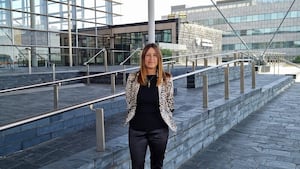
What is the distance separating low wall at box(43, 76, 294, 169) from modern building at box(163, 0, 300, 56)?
45679mm

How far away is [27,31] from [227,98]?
42.4 feet

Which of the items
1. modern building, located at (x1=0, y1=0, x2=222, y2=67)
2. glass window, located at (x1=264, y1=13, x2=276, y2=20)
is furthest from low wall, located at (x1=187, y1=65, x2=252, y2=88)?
glass window, located at (x1=264, y1=13, x2=276, y2=20)

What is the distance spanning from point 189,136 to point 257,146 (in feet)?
4.21

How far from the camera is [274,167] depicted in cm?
412

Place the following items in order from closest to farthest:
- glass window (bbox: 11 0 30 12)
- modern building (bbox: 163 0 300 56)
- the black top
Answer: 1. the black top
2. glass window (bbox: 11 0 30 12)
3. modern building (bbox: 163 0 300 56)

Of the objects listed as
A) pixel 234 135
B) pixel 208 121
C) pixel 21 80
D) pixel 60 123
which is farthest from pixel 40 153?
pixel 21 80

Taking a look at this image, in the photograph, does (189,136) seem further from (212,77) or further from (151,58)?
(212,77)

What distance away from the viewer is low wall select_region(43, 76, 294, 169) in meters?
3.00

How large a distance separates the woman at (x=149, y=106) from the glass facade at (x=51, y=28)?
40.3 ft

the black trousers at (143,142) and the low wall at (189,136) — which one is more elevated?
the black trousers at (143,142)

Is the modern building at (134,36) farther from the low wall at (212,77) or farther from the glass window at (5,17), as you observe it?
the low wall at (212,77)

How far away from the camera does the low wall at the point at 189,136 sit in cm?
300

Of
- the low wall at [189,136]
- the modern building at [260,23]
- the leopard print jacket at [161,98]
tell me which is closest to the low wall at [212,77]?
the low wall at [189,136]

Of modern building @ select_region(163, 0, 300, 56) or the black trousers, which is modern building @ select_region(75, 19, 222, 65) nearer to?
the black trousers
